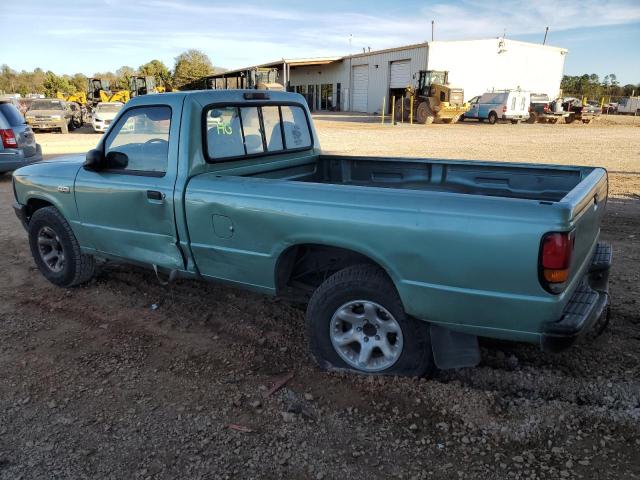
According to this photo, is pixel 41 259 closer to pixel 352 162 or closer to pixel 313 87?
pixel 352 162

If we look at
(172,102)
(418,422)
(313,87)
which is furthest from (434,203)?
(313,87)

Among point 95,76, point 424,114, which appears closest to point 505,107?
point 424,114

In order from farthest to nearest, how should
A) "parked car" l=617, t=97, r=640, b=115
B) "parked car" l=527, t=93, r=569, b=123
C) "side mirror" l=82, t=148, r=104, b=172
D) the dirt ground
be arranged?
"parked car" l=617, t=97, r=640, b=115 < "parked car" l=527, t=93, r=569, b=123 < "side mirror" l=82, t=148, r=104, b=172 < the dirt ground

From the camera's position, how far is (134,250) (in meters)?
4.32

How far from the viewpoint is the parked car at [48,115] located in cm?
2341

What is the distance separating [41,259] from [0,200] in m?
5.49

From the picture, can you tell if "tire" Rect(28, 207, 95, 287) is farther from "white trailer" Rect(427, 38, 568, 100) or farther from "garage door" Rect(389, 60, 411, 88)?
"garage door" Rect(389, 60, 411, 88)

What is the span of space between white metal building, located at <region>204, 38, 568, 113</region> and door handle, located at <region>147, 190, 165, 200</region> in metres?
38.3

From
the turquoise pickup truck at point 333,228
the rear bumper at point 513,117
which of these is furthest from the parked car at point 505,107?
the turquoise pickup truck at point 333,228

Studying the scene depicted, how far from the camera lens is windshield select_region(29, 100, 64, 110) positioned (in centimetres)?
2416

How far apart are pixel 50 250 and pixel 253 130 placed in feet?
8.28

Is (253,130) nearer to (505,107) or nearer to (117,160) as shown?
(117,160)

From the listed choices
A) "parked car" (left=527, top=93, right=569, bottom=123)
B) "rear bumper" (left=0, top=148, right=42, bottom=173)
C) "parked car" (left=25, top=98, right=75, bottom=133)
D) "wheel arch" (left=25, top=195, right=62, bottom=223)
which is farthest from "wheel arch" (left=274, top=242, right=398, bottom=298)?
"parked car" (left=527, top=93, right=569, bottom=123)

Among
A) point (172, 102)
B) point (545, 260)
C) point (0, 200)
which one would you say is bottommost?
point (0, 200)
